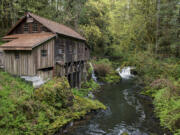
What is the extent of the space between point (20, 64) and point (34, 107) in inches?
169

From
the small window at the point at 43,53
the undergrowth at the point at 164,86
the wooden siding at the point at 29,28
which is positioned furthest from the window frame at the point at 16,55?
the undergrowth at the point at 164,86

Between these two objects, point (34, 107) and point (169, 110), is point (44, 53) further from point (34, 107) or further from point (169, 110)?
point (169, 110)

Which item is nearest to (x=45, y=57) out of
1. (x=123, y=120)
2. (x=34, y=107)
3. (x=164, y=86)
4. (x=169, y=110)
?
(x=34, y=107)

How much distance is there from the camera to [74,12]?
26531mm

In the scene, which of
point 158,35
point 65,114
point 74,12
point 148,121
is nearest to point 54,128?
point 65,114

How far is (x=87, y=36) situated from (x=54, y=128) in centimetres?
1995

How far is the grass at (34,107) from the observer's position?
7812 mm

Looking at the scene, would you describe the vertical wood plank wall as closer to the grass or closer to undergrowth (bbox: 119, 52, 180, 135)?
the grass

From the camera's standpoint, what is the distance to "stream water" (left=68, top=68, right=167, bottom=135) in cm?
970

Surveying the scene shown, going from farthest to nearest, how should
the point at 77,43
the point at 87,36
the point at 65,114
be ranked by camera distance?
1. the point at 87,36
2. the point at 77,43
3. the point at 65,114

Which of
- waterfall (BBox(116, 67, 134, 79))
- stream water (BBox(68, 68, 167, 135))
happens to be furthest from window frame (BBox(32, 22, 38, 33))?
waterfall (BBox(116, 67, 134, 79))

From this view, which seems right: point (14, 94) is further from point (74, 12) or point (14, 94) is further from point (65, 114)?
point (74, 12)

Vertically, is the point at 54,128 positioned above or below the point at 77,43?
below

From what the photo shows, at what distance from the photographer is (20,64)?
38.0 ft
